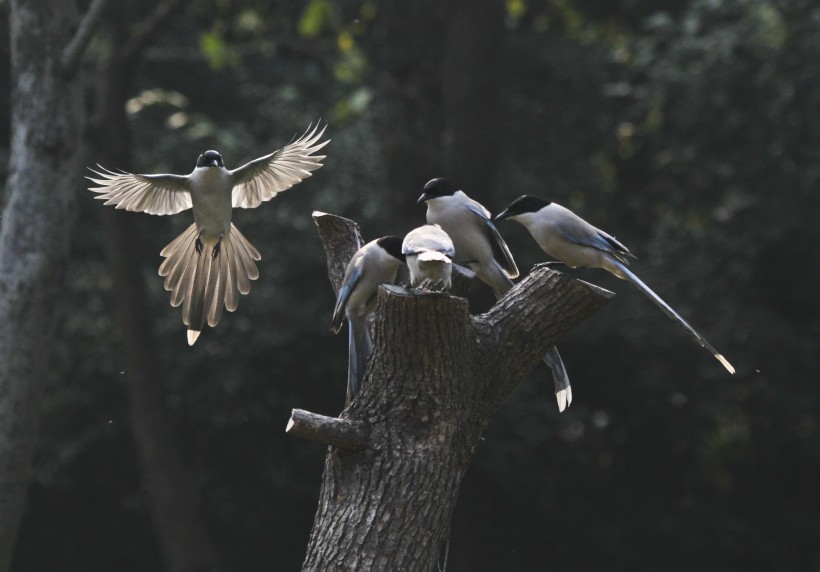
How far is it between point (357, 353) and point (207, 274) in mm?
1586

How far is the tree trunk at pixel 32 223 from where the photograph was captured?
841 cm

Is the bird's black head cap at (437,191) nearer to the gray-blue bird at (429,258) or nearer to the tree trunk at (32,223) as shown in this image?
the gray-blue bird at (429,258)

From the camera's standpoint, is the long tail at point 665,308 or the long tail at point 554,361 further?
the long tail at point 554,361

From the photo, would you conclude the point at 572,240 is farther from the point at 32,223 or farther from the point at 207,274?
the point at 32,223

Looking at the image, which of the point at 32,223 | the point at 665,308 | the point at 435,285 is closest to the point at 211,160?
the point at 435,285

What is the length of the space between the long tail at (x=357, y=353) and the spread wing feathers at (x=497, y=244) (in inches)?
Result: 39.2

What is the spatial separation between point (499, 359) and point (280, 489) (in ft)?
24.7

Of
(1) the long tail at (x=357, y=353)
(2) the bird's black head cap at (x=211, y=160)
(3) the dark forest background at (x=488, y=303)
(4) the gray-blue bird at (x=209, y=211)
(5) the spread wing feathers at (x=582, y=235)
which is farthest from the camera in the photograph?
(3) the dark forest background at (x=488, y=303)

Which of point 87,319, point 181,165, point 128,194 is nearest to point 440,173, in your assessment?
point 181,165

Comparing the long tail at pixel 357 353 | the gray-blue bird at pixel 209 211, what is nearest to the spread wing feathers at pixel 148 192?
the gray-blue bird at pixel 209 211

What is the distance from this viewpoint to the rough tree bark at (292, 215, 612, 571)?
479 cm

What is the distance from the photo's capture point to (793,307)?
1259 centimetres

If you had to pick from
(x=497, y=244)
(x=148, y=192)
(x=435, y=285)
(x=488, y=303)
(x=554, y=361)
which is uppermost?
(x=148, y=192)

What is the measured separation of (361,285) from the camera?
207 inches
